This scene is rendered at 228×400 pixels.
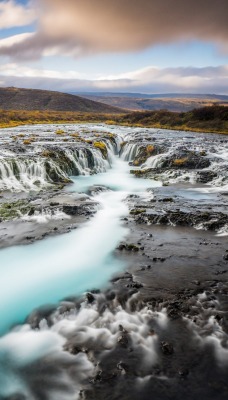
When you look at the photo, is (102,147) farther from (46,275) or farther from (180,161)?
(46,275)

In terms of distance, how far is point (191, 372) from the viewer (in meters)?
6.34

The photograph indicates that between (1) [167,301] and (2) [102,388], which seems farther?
(1) [167,301]

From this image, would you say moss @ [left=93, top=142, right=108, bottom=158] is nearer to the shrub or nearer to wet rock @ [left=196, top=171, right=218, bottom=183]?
Answer: the shrub

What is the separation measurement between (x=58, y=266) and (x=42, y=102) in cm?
13954

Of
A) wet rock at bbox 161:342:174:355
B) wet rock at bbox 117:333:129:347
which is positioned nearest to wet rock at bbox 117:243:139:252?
wet rock at bbox 117:333:129:347

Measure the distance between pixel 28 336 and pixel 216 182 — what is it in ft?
57.5

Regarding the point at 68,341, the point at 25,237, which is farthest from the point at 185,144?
the point at 68,341

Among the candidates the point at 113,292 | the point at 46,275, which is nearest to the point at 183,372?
the point at 113,292

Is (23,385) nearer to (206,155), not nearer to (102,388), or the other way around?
(102,388)

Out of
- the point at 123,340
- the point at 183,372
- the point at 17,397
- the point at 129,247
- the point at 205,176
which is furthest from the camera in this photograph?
the point at 205,176

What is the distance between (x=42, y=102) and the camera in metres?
140

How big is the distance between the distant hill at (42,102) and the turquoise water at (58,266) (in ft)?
406

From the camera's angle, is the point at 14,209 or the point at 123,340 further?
the point at 14,209

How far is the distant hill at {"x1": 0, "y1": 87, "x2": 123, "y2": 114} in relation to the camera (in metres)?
132
